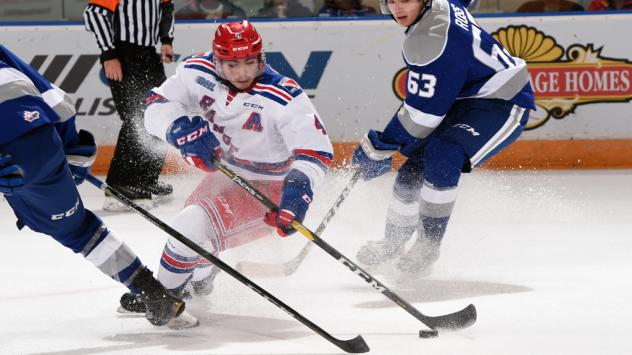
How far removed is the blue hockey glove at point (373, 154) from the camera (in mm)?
3633

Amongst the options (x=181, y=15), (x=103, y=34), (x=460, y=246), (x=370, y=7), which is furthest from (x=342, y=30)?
(x=460, y=246)

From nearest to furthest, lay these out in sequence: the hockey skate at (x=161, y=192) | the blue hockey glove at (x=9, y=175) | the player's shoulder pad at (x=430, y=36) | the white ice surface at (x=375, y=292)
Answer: the blue hockey glove at (x=9, y=175), the white ice surface at (x=375, y=292), the player's shoulder pad at (x=430, y=36), the hockey skate at (x=161, y=192)

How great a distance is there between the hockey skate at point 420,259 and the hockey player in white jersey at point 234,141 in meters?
0.53

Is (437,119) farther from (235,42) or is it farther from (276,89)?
(235,42)

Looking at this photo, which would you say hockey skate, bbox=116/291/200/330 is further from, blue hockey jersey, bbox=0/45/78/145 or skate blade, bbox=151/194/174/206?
skate blade, bbox=151/194/174/206

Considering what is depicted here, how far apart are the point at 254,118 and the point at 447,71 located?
0.69 metres

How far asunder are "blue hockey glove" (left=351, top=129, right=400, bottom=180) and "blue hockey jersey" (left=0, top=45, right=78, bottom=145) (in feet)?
3.89

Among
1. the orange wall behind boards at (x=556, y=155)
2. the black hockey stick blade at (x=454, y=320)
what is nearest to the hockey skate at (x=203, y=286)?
the black hockey stick blade at (x=454, y=320)

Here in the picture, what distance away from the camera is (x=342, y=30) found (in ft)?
18.6

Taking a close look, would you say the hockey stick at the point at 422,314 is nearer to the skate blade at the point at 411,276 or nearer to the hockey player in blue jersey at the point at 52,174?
the hockey player in blue jersey at the point at 52,174

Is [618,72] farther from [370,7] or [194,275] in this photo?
[194,275]

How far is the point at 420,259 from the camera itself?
360cm

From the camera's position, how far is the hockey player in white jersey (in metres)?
3.07

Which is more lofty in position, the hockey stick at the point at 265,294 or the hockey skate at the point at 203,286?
the hockey stick at the point at 265,294
